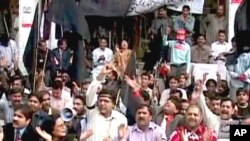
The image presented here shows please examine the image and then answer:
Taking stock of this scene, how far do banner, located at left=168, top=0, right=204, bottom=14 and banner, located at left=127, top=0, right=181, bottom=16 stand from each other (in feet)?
0.42

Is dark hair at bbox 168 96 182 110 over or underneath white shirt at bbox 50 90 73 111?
over

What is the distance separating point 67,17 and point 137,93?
2.16 meters

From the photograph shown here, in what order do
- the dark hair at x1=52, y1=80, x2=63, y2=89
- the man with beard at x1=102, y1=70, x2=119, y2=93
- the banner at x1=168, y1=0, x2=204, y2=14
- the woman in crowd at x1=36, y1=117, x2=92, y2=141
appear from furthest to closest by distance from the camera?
1. the banner at x1=168, y1=0, x2=204, y2=14
2. the dark hair at x1=52, y1=80, x2=63, y2=89
3. the man with beard at x1=102, y1=70, x2=119, y2=93
4. the woman in crowd at x1=36, y1=117, x2=92, y2=141

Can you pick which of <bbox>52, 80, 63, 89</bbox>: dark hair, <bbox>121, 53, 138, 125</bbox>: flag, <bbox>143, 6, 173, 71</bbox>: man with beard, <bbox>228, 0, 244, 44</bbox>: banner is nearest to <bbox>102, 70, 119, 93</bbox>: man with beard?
<bbox>121, 53, 138, 125</bbox>: flag

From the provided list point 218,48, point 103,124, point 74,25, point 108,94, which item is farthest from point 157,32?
point 103,124

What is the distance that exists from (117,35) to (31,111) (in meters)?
4.66

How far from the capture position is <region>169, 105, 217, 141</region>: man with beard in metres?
16.0

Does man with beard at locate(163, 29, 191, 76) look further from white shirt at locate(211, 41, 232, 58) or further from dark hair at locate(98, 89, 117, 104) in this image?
dark hair at locate(98, 89, 117, 104)

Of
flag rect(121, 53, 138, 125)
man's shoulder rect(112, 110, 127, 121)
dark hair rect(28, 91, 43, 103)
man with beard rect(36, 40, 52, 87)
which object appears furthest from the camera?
man with beard rect(36, 40, 52, 87)

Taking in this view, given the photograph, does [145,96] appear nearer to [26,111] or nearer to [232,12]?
[26,111]

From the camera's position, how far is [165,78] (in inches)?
723

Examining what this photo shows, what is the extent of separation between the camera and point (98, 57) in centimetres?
1902

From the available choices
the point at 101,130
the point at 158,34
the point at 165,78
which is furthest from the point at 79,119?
the point at 158,34

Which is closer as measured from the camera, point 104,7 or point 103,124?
point 103,124
